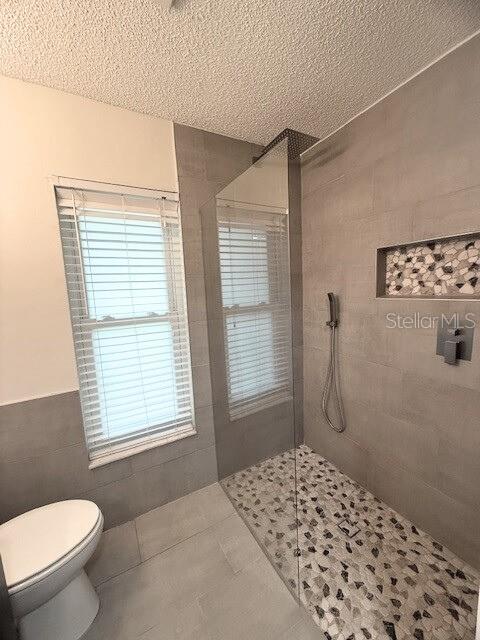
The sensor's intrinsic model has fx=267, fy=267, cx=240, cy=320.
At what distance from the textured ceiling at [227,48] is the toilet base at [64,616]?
7.42 ft

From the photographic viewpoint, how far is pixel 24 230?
1315 mm

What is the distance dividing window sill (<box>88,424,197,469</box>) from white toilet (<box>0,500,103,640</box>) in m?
0.30

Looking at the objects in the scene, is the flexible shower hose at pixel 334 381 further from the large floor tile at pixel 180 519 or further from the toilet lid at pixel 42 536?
the toilet lid at pixel 42 536

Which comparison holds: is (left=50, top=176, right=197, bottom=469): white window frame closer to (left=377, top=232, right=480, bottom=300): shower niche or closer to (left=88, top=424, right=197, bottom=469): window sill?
(left=88, top=424, right=197, bottom=469): window sill

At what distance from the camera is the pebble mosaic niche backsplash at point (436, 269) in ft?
4.13

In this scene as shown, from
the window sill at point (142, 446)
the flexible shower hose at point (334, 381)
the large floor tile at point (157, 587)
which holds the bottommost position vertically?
the large floor tile at point (157, 587)

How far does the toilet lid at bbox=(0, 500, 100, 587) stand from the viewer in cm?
102

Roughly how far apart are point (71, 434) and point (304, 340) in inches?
67.9

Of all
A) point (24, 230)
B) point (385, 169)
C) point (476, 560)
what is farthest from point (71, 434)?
point (385, 169)

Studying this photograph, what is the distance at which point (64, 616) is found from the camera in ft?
A: 3.69

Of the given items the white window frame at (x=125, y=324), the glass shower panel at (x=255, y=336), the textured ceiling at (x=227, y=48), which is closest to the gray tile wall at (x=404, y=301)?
the textured ceiling at (x=227, y=48)

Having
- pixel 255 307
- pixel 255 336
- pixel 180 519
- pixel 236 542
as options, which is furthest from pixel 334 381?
pixel 180 519

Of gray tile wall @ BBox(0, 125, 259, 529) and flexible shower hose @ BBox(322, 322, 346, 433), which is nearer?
gray tile wall @ BBox(0, 125, 259, 529)

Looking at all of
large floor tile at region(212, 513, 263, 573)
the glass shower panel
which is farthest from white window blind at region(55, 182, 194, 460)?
large floor tile at region(212, 513, 263, 573)
